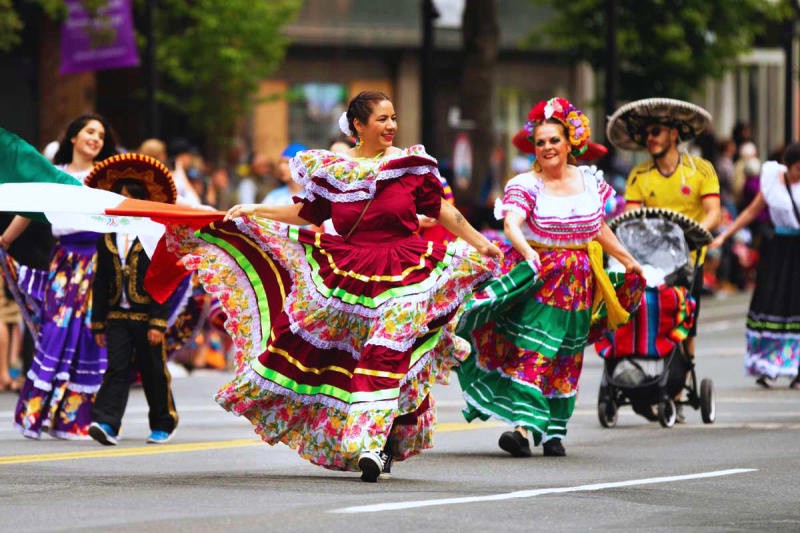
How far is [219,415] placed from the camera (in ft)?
50.1

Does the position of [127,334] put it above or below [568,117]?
below

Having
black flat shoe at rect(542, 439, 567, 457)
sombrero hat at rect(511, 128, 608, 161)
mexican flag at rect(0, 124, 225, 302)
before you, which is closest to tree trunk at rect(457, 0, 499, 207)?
sombrero hat at rect(511, 128, 608, 161)

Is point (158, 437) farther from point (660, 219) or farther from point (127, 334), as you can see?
point (660, 219)

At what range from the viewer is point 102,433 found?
41.4ft

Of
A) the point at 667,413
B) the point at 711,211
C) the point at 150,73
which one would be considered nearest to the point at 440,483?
the point at 667,413

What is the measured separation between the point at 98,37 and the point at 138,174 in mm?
11155

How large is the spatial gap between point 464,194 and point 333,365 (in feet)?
53.6

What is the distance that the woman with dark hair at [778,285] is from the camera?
54.6 feet

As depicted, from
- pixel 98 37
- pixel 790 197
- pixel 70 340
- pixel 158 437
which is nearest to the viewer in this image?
pixel 158 437

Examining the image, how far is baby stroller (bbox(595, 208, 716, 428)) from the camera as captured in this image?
45.3 ft

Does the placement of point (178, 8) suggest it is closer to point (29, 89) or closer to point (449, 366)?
point (29, 89)

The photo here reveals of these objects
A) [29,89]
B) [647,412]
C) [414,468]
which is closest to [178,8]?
[29,89]

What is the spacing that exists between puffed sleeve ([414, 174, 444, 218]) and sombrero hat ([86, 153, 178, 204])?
2.52 metres

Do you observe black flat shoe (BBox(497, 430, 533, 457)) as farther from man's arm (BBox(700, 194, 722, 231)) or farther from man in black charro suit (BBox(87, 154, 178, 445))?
man's arm (BBox(700, 194, 722, 231))
